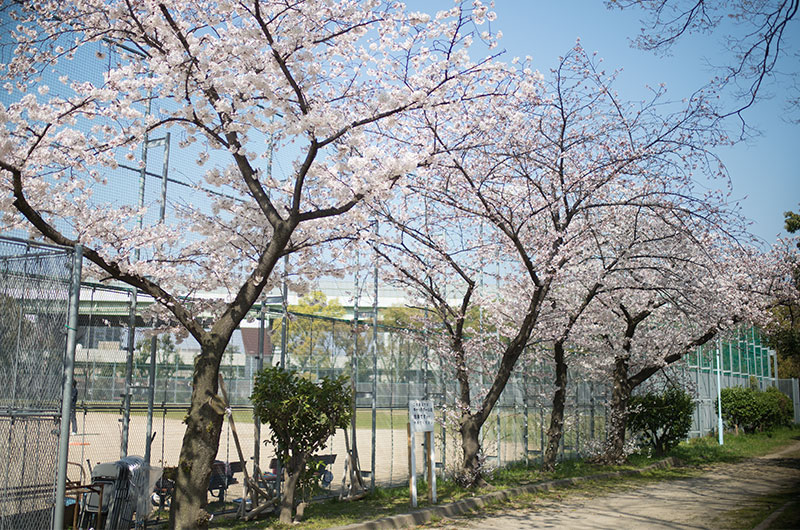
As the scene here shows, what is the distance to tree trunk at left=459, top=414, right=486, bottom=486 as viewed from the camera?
13219 mm

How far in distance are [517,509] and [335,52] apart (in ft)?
25.7

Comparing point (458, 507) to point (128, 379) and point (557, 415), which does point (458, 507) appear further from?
point (557, 415)

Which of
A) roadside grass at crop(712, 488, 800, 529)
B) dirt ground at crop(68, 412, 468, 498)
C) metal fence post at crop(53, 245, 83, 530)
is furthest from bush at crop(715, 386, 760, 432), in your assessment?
metal fence post at crop(53, 245, 83, 530)

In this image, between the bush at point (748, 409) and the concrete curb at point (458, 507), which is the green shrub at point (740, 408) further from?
the concrete curb at point (458, 507)

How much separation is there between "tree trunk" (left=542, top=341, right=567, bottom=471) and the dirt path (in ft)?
7.48

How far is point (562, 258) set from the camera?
1302 centimetres

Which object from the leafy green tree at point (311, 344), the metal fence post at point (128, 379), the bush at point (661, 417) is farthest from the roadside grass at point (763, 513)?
the metal fence post at point (128, 379)

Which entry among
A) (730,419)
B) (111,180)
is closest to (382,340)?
(111,180)

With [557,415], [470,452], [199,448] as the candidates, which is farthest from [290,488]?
[557,415]

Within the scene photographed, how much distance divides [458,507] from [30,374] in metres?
7.15

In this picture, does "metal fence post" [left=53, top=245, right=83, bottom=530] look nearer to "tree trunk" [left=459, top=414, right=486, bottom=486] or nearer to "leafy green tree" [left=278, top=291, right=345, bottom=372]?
"leafy green tree" [left=278, top=291, right=345, bottom=372]

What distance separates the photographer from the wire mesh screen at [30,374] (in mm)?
6352

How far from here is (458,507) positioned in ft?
37.2

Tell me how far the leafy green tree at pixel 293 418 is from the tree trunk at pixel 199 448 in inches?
67.4
